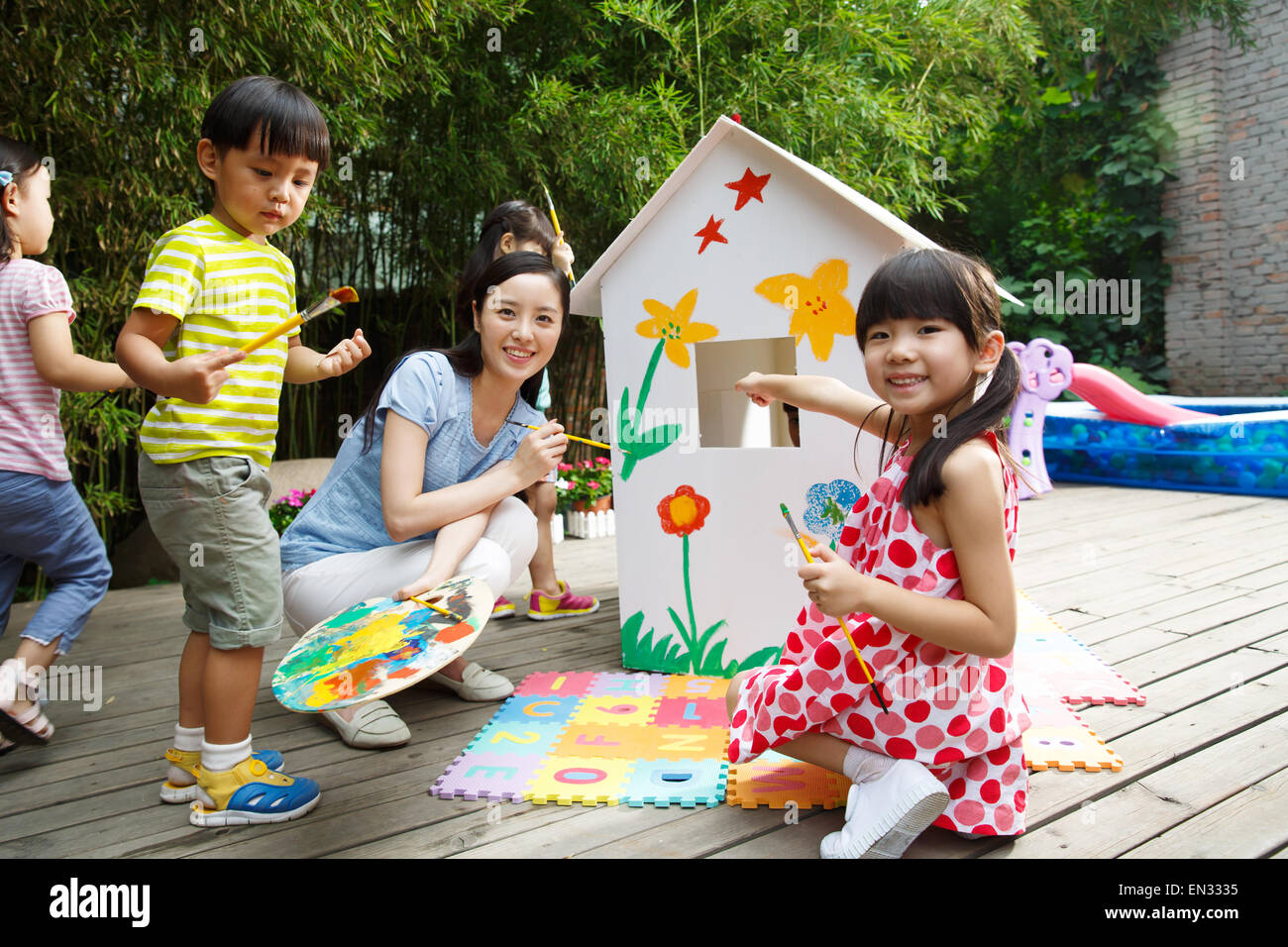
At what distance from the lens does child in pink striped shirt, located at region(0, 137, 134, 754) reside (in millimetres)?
1685

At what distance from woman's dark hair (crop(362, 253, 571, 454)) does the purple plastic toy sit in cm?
323

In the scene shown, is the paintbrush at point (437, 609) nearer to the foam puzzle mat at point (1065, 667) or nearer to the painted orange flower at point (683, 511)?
the painted orange flower at point (683, 511)

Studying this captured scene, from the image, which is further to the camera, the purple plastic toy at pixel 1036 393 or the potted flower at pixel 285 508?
the purple plastic toy at pixel 1036 393

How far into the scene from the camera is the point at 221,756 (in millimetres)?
1401

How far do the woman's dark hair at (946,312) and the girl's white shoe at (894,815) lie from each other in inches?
14.0

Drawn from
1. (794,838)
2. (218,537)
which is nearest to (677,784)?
(794,838)

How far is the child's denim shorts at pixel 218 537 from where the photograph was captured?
1.38 meters

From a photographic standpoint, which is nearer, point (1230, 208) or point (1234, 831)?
point (1234, 831)

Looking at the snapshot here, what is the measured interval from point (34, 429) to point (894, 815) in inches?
64.5

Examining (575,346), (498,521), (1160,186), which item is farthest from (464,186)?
(1160,186)

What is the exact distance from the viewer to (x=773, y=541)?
74.3 inches

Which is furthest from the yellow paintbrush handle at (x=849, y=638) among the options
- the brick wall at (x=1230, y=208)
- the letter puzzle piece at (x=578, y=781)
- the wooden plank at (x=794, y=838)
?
the brick wall at (x=1230, y=208)

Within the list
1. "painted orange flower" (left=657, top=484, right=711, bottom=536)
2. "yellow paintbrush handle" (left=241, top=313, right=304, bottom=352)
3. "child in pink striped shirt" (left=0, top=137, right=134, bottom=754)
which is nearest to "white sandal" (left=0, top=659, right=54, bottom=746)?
"child in pink striped shirt" (left=0, top=137, right=134, bottom=754)

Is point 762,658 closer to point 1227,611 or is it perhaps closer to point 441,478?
point 441,478
